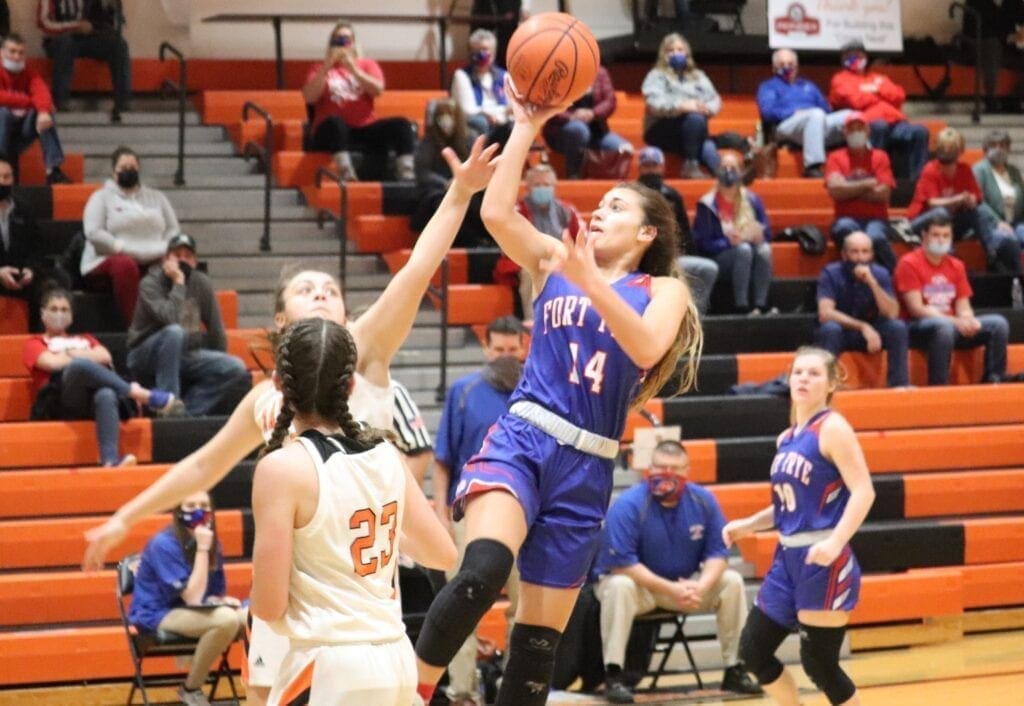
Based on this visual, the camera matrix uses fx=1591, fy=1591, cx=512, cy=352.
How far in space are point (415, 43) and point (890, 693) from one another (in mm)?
7888

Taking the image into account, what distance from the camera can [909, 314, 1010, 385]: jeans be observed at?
35.9 ft

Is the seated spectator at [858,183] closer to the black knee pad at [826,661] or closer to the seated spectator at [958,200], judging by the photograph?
the seated spectator at [958,200]

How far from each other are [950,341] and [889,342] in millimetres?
474

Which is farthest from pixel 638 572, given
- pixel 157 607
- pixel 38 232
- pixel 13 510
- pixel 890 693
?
pixel 38 232

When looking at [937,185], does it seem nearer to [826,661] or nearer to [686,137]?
[686,137]

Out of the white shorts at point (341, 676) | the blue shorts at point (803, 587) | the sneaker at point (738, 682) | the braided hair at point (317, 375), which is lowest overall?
the sneaker at point (738, 682)

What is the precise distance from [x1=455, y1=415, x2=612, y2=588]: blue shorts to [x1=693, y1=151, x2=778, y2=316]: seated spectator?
6.57 meters

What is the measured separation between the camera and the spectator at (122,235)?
9711mm

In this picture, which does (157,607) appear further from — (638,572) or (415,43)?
(415,43)

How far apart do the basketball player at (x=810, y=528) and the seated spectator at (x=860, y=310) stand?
13.3 ft

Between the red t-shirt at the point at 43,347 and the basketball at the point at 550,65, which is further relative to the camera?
the red t-shirt at the point at 43,347

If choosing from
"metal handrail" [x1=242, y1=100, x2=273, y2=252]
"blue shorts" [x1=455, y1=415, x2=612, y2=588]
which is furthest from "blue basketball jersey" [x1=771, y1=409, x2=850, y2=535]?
"metal handrail" [x1=242, y1=100, x2=273, y2=252]

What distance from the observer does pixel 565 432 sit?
4.56 metres

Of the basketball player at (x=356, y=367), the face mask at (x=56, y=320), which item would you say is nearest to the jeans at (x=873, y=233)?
the face mask at (x=56, y=320)
